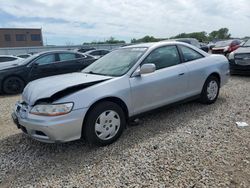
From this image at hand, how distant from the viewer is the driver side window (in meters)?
7.91

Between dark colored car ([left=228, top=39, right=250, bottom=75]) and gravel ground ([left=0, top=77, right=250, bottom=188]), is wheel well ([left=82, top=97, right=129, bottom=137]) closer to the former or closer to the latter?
gravel ground ([left=0, top=77, right=250, bottom=188])

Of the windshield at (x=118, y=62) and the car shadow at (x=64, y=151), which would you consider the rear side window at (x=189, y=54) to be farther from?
the car shadow at (x=64, y=151)

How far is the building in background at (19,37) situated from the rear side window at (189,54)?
2572 inches

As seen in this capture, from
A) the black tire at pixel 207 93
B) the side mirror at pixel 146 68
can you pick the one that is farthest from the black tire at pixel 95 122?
the black tire at pixel 207 93

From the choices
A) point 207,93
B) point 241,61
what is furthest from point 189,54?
point 241,61

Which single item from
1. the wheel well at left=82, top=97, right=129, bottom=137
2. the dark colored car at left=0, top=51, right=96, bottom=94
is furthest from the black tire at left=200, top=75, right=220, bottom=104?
the dark colored car at left=0, top=51, right=96, bottom=94

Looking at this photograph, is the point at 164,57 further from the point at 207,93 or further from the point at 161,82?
the point at 207,93

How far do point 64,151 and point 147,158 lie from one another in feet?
4.15

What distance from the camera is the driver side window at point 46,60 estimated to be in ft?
25.9

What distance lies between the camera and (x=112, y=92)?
129 inches

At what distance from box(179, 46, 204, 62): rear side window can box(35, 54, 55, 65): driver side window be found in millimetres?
5298

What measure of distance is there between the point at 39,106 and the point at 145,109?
5.66ft

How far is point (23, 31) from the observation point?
205 feet

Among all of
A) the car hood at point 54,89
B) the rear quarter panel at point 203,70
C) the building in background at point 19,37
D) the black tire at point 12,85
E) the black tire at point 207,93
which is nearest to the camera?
the car hood at point 54,89
